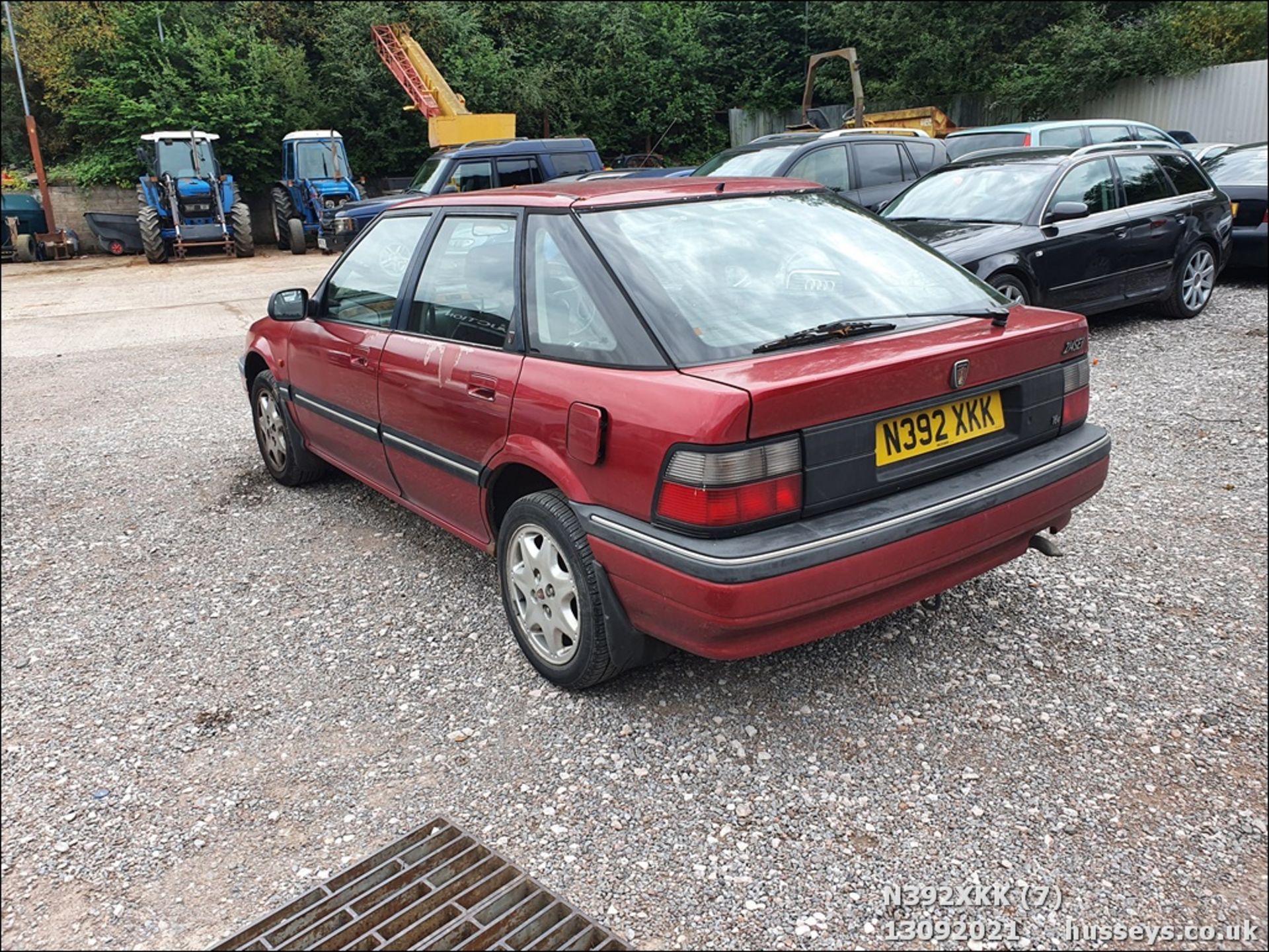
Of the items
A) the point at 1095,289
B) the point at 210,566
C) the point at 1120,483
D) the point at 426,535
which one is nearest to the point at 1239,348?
the point at 1095,289

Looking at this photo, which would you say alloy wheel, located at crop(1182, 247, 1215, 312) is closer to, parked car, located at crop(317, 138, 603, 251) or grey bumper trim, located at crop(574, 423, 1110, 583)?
grey bumper trim, located at crop(574, 423, 1110, 583)

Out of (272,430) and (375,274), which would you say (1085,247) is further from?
(272,430)

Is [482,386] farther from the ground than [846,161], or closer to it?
closer to it

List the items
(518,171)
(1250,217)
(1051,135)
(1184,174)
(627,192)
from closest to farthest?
(627,192)
(1184,174)
(1250,217)
(1051,135)
(518,171)

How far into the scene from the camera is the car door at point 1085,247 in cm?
745

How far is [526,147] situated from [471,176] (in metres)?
1.32

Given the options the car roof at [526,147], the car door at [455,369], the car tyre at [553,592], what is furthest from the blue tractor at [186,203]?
the car tyre at [553,592]

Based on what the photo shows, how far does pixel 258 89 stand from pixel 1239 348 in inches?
943

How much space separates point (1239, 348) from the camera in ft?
24.7

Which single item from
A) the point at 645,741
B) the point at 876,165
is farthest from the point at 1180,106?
the point at 645,741

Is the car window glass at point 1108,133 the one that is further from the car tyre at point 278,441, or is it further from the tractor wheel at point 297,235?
the tractor wheel at point 297,235

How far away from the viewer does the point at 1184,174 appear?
876 centimetres

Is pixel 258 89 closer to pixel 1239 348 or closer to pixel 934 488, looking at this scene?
pixel 1239 348

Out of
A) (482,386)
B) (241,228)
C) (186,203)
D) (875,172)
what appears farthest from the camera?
(241,228)
